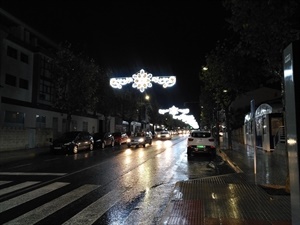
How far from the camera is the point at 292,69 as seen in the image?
4.14 meters

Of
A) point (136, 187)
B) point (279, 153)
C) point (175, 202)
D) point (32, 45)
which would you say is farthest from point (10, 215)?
point (32, 45)

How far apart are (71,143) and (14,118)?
7.90 meters

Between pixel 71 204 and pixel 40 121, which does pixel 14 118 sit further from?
pixel 71 204

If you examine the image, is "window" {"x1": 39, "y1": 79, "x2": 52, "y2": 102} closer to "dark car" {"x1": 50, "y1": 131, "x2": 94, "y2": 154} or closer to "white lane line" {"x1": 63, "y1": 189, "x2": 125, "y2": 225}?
"dark car" {"x1": 50, "y1": 131, "x2": 94, "y2": 154}

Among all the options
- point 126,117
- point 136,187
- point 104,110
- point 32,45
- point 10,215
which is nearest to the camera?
point 10,215

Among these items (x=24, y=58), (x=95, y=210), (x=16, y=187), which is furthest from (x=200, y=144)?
(x=24, y=58)

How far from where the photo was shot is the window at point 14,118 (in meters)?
29.4

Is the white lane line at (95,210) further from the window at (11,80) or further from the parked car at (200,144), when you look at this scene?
the window at (11,80)

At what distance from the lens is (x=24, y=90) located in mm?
33375

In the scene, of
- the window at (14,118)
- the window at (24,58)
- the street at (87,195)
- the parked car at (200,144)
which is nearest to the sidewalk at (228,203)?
the street at (87,195)

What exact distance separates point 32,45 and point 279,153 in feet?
86.5

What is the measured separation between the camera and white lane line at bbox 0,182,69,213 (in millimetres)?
7992

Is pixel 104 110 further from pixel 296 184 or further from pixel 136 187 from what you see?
pixel 296 184

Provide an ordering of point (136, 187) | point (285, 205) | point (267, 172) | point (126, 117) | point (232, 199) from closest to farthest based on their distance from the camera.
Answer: point (285, 205) → point (232, 199) → point (136, 187) → point (267, 172) → point (126, 117)
